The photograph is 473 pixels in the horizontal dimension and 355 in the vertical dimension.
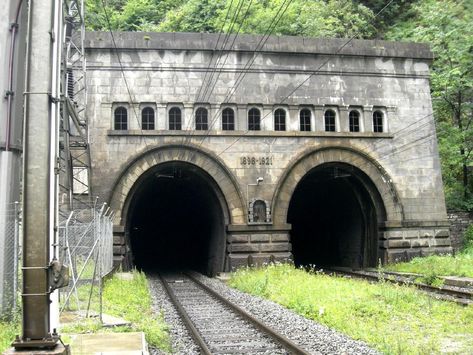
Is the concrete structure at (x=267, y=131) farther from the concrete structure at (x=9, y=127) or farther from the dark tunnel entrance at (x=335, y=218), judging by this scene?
the concrete structure at (x=9, y=127)

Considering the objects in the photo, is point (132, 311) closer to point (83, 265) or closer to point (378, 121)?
point (83, 265)

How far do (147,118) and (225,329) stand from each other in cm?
1212

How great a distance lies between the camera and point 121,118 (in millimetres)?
20750

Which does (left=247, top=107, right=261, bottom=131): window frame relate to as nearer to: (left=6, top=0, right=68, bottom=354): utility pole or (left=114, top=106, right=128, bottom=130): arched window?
(left=114, top=106, right=128, bottom=130): arched window

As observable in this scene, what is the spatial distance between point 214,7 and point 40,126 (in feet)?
107

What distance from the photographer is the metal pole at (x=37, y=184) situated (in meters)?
5.31

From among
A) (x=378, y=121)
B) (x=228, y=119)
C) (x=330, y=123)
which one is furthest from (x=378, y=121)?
(x=228, y=119)

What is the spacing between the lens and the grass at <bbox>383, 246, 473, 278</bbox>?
17078 millimetres

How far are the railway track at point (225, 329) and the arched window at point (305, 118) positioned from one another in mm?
8658

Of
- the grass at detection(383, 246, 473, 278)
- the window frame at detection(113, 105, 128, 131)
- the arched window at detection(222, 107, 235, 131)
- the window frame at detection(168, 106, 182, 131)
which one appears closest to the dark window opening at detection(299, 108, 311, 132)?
the arched window at detection(222, 107, 235, 131)

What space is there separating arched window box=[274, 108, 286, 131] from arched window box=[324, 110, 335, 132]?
177cm

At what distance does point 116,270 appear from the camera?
64.3 feet

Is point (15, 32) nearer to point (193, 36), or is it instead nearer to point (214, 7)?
point (193, 36)

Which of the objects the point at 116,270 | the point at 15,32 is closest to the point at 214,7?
the point at 116,270
